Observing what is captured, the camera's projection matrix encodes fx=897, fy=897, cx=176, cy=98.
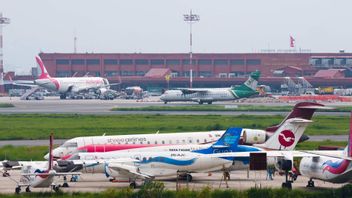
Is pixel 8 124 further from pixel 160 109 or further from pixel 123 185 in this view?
pixel 123 185

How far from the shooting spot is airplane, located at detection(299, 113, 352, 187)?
1913 inches

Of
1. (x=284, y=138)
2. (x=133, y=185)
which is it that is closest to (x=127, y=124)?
(x=284, y=138)

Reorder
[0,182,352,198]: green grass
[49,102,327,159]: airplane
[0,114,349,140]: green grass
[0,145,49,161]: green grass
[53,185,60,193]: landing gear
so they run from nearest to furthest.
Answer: [0,182,352,198]: green grass → [53,185,60,193]: landing gear → [49,102,327,159]: airplane → [0,145,49,161]: green grass → [0,114,349,140]: green grass

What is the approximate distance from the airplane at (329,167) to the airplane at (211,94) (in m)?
116

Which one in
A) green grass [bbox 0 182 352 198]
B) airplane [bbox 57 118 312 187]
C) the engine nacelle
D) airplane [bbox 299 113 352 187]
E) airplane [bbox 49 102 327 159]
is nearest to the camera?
green grass [bbox 0 182 352 198]

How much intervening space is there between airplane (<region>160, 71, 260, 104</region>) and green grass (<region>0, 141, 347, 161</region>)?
90.9m

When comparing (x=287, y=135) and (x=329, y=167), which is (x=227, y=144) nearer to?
(x=287, y=135)

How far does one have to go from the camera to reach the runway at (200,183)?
53219 millimetres

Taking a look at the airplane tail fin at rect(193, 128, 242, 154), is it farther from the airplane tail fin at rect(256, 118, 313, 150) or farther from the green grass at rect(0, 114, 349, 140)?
the green grass at rect(0, 114, 349, 140)

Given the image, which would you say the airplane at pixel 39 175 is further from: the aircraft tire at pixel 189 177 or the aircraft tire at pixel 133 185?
the aircraft tire at pixel 189 177

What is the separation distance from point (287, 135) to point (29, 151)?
2263cm

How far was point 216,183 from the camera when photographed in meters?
55.8

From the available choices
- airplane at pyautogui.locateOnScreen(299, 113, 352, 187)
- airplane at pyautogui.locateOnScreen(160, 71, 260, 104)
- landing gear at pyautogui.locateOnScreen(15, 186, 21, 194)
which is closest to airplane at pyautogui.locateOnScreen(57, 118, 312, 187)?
airplane at pyautogui.locateOnScreen(299, 113, 352, 187)

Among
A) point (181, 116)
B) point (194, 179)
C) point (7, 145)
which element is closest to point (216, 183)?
point (194, 179)
